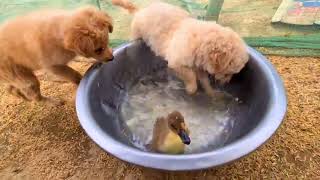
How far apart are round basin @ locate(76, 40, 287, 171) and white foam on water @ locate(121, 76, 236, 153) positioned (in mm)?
32

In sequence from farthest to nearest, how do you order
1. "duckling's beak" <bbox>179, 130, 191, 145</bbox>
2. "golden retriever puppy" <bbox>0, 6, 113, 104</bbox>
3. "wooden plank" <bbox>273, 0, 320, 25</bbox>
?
"wooden plank" <bbox>273, 0, 320, 25</bbox> → "golden retriever puppy" <bbox>0, 6, 113, 104</bbox> → "duckling's beak" <bbox>179, 130, 191, 145</bbox>

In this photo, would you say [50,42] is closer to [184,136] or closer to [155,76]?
[155,76]

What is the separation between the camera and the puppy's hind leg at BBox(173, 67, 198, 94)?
6.50ft

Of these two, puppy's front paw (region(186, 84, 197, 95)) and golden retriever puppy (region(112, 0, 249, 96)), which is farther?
puppy's front paw (region(186, 84, 197, 95))

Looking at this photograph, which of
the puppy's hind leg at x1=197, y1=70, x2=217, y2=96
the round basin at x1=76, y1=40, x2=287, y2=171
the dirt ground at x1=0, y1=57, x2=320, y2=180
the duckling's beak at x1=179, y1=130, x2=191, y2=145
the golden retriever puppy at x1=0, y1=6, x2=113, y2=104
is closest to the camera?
the round basin at x1=76, y1=40, x2=287, y2=171

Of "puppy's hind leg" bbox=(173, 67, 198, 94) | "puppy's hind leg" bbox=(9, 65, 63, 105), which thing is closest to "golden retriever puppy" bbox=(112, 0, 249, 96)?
"puppy's hind leg" bbox=(173, 67, 198, 94)

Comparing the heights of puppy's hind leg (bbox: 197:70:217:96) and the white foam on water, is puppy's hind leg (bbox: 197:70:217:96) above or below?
above

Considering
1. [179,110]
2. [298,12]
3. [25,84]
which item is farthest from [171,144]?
[298,12]

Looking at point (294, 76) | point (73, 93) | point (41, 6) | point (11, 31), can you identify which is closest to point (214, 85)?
Answer: point (294, 76)

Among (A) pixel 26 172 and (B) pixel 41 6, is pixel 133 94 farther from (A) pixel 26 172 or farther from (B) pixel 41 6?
(B) pixel 41 6

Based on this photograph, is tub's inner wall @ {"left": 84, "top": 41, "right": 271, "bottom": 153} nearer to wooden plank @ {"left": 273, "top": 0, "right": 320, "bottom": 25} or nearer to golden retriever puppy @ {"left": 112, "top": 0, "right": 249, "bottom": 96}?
golden retriever puppy @ {"left": 112, "top": 0, "right": 249, "bottom": 96}

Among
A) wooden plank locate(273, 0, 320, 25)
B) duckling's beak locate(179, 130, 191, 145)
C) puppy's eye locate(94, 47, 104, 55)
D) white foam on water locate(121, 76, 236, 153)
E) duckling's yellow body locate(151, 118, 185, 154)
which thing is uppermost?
puppy's eye locate(94, 47, 104, 55)

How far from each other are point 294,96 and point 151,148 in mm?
931

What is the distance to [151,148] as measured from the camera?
183 centimetres
